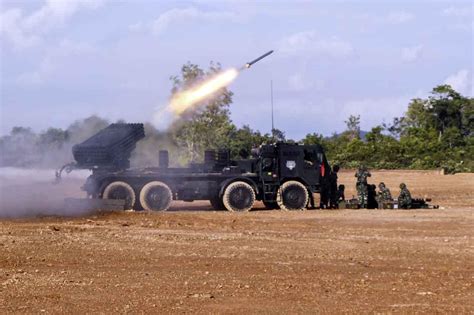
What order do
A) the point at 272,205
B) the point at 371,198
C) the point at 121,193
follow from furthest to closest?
the point at 272,205
the point at 371,198
the point at 121,193

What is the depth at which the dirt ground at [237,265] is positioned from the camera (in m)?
11.2

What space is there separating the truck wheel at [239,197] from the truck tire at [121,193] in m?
2.88

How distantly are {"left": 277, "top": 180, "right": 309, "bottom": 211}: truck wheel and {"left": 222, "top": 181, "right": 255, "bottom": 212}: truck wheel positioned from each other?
0.98m

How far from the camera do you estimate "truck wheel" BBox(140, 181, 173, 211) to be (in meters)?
28.0

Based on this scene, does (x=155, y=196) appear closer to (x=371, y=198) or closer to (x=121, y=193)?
(x=121, y=193)

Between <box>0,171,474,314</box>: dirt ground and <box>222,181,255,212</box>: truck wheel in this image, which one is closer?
<box>0,171,474,314</box>: dirt ground

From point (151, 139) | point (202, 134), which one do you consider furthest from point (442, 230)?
point (202, 134)

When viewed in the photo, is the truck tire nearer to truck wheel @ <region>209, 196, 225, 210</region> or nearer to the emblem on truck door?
truck wheel @ <region>209, 196, 225, 210</region>

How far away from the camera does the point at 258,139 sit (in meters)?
52.8

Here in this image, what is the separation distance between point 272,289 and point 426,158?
1607 inches

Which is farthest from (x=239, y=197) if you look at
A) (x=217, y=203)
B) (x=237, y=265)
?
(x=237, y=265)

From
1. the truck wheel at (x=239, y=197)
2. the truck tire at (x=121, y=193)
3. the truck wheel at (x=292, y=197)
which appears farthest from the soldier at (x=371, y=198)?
the truck tire at (x=121, y=193)

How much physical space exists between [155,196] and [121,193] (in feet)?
3.44

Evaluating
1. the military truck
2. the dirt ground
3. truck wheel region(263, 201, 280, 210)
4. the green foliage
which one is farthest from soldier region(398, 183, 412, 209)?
the green foliage
